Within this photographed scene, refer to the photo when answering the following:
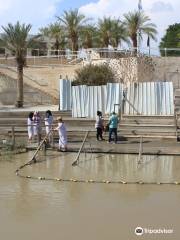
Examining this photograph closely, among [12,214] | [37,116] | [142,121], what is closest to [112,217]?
[12,214]

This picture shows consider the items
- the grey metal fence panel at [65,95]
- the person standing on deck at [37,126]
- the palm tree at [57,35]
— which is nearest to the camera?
the person standing on deck at [37,126]

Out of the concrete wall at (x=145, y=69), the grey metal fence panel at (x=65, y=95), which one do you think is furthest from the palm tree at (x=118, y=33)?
the grey metal fence panel at (x=65, y=95)

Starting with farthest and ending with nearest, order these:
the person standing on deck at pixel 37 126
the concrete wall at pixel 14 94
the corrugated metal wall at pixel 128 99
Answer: the concrete wall at pixel 14 94 < the corrugated metal wall at pixel 128 99 < the person standing on deck at pixel 37 126

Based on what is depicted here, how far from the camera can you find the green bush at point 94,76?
120ft

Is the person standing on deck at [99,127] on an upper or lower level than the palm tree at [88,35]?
lower

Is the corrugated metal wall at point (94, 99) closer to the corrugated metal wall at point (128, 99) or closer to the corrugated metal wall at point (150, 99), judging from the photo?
the corrugated metal wall at point (128, 99)

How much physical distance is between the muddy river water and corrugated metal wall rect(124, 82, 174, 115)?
8926mm

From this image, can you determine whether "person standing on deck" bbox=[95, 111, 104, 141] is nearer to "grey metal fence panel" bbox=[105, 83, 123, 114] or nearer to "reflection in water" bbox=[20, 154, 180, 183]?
"reflection in water" bbox=[20, 154, 180, 183]

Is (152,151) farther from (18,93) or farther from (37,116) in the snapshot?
(18,93)

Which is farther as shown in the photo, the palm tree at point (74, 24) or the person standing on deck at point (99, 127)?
the palm tree at point (74, 24)

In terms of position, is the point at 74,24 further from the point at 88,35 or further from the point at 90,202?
the point at 90,202

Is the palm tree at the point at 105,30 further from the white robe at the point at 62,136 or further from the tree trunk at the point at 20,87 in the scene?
the white robe at the point at 62,136

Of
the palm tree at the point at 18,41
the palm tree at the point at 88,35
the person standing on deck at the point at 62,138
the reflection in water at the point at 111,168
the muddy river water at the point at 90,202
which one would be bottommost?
the muddy river water at the point at 90,202

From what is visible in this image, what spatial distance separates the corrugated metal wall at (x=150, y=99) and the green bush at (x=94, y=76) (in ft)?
27.6
